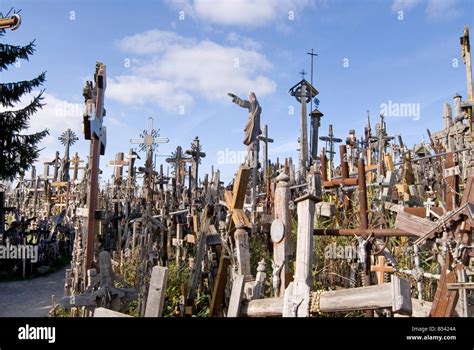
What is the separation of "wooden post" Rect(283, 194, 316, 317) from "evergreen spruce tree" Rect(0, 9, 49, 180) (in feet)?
39.7

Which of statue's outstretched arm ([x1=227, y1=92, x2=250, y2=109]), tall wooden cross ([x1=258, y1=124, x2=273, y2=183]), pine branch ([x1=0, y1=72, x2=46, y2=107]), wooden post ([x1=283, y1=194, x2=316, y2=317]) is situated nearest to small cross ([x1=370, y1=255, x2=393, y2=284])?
wooden post ([x1=283, y1=194, x2=316, y2=317])

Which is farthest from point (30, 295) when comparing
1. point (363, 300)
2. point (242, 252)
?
point (363, 300)

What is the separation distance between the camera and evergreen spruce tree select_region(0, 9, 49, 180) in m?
13.4

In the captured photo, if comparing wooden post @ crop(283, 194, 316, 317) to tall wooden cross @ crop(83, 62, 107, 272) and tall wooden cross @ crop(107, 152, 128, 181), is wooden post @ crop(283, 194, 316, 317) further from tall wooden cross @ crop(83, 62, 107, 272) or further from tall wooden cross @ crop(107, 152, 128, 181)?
tall wooden cross @ crop(107, 152, 128, 181)

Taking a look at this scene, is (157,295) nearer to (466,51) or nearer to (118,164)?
(466,51)

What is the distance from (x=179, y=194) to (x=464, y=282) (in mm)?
12236

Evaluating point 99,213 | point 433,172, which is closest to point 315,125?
point 433,172

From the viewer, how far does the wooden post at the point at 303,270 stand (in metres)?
3.72

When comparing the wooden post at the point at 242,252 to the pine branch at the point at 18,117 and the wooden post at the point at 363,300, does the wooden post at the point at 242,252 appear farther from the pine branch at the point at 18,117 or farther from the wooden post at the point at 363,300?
the pine branch at the point at 18,117

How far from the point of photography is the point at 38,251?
1380 cm

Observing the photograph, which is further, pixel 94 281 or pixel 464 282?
pixel 94 281

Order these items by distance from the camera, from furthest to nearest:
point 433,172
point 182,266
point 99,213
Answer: point 433,172 < point 182,266 < point 99,213

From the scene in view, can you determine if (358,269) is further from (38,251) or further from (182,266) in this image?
(38,251)
